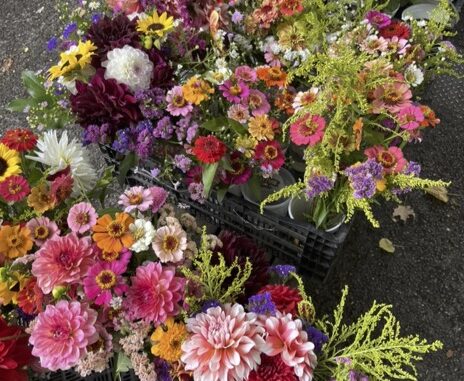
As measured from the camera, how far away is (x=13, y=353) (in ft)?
3.49

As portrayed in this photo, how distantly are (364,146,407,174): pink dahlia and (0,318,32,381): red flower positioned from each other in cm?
97

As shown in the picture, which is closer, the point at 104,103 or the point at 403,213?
the point at 104,103

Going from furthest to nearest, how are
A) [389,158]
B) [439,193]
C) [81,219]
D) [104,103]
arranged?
1. [439,193]
2. [104,103]
3. [389,158]
4. [81,219]

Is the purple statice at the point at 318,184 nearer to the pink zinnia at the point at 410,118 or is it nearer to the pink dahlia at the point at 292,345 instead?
the pink zinnia at the point at 410,118

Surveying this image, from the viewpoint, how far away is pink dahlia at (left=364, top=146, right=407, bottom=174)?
1290 mm

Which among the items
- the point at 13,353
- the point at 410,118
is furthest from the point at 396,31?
the point at 13,353

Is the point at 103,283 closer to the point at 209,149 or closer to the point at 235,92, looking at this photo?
the point at 209,149

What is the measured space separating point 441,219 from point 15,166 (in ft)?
5.58

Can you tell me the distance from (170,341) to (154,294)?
104mm

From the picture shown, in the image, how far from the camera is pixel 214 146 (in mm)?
1387

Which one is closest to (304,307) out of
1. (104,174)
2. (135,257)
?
(135,257)

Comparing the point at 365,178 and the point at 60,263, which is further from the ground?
the point at 60,263

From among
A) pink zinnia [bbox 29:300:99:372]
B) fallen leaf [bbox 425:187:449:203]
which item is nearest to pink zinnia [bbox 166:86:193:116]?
pink zinnia [bbox 29:300:99:372]

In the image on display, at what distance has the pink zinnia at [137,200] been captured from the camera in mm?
1207
